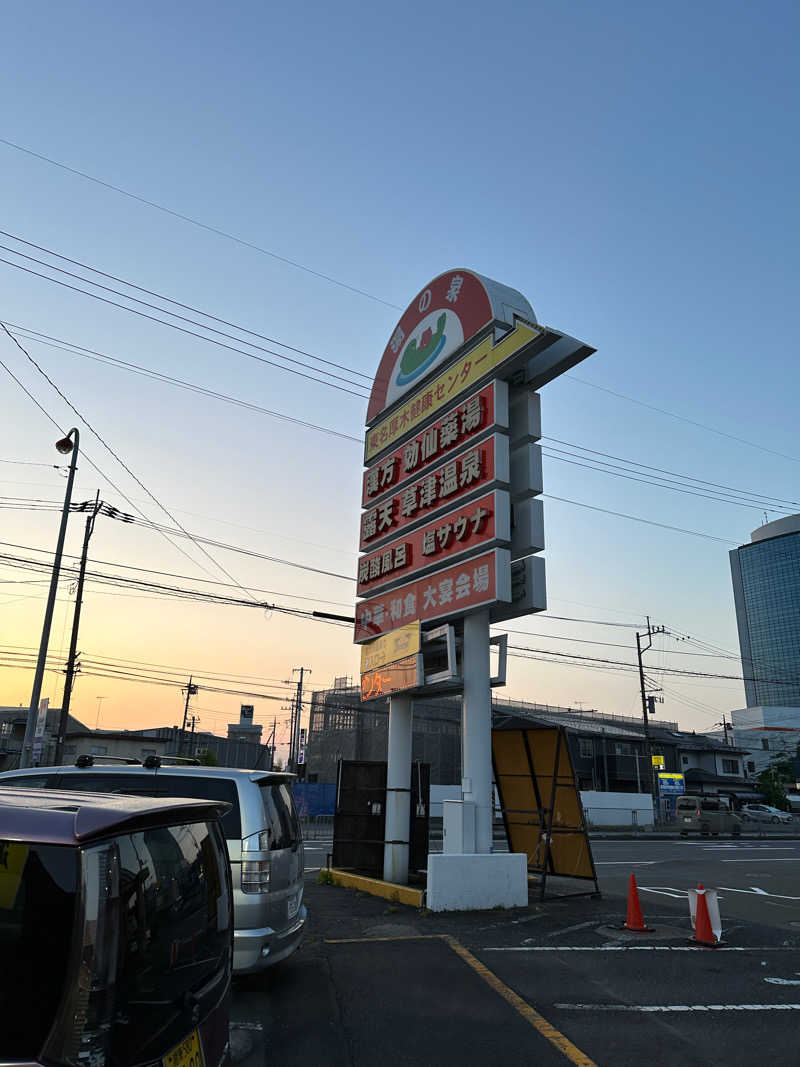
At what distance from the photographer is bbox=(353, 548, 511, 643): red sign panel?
11.0m

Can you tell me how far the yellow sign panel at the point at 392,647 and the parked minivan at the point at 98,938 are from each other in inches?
381

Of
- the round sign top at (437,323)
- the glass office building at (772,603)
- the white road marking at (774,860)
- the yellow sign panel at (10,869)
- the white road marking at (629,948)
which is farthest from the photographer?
the glass office building at (772,603)

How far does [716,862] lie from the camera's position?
22391 millimetres

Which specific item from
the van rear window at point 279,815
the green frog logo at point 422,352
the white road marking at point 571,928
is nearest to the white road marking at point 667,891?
the white road marking at point 571,928

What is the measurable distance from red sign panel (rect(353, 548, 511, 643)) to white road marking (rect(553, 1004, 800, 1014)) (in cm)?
568

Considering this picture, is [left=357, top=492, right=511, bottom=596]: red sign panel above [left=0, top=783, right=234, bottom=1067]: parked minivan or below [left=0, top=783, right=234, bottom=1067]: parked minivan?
above

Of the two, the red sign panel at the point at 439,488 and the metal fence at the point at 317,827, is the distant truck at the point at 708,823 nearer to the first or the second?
the metal fence at the point at 317,827

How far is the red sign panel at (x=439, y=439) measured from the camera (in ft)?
38.8

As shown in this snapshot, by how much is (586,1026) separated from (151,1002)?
437 cm

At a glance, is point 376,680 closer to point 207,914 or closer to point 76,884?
point 207,914

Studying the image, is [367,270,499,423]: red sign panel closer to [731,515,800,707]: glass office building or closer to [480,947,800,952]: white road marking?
[480,947,800,952]: white road marking

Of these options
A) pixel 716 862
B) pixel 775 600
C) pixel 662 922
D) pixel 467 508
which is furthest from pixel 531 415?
pixel 775 600

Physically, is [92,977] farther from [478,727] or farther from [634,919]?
[478,727]

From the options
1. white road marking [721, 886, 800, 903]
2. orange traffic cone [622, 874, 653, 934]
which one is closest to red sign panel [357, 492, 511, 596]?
orange traffic cone [622, 874, 653, 934]
